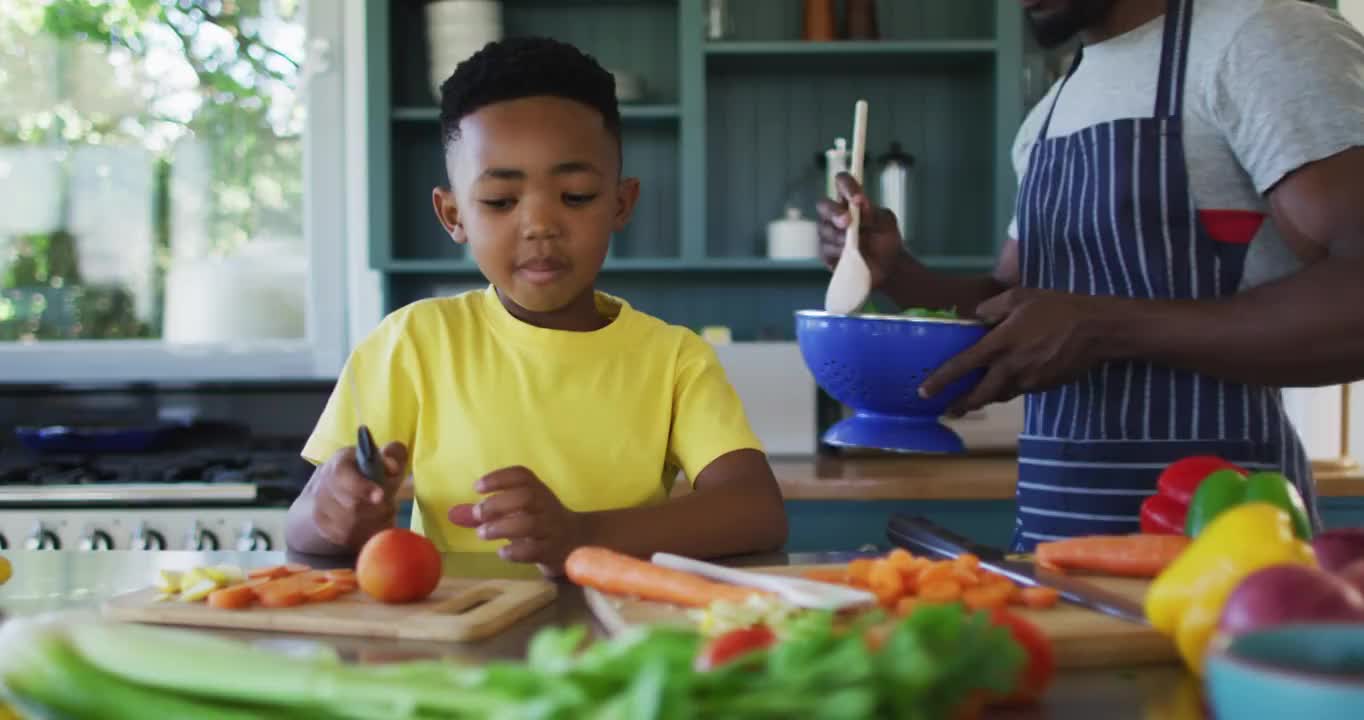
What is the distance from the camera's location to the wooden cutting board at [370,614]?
875 millimetres

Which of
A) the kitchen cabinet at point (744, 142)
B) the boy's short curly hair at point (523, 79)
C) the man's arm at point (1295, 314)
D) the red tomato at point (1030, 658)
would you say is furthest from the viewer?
the kitchen cabinet at point (744, 142)

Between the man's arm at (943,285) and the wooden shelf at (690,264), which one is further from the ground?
the wooden shelf at (690,264)

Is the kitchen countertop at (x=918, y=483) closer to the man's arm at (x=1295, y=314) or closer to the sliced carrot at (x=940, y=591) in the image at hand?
the man's arm at (x=1295, y=314)

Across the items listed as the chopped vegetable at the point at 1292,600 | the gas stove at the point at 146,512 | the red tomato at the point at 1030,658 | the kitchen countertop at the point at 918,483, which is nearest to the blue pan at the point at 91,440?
the gas stove at the point at 146,512

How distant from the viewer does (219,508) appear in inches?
99.9

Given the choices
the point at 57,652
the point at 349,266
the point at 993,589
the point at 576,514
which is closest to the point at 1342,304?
the point at 993,589

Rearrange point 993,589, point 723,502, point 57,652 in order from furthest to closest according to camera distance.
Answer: point 723,502, point 993,589, point 57,652

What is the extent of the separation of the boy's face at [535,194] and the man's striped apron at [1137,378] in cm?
59

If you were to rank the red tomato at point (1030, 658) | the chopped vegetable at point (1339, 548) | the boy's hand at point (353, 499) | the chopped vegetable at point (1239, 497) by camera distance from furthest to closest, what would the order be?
the boy's hand at point (353, 499) < the chopped vegetable at point (1239, 497) < the chopped vegetable at point (1339, 548) < the red tomato at point (1030, 658)

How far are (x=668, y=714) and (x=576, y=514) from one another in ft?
2.31

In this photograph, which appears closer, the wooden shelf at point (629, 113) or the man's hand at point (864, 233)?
the man's hand at point (864, 233)

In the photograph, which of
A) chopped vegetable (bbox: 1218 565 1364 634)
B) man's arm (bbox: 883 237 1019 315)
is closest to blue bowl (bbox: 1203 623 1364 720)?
chopped vegetable (bbox: 1218 565 1364 634)

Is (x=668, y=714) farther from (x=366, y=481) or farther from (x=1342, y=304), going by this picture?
(x=1342, y=304)

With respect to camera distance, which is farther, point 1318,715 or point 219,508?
point 219,508
